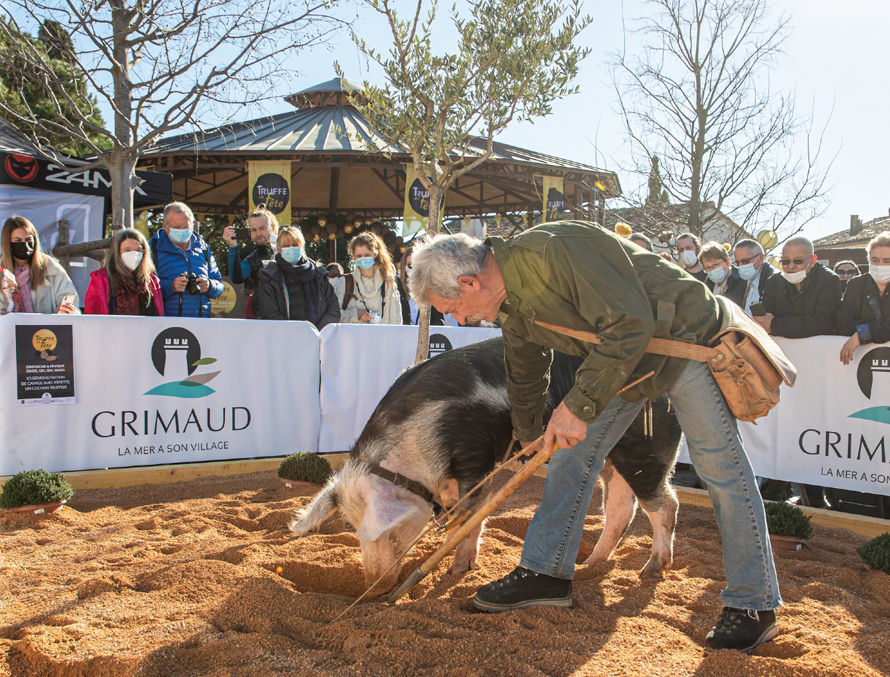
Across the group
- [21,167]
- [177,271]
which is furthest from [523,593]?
[21,167]

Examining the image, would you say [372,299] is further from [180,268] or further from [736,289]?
[736,289]

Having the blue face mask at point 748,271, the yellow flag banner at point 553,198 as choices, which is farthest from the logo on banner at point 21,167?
the yellow flag banner at point 553,198

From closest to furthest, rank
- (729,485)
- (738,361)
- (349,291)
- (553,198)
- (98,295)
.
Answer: (738,361) < (729,485) < (98,295) < (349,291) < (553,198)

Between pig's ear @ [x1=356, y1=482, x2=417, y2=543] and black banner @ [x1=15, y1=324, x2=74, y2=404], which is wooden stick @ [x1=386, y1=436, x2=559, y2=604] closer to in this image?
pig's ear @ [x1=356, y1=482, x2=417, y2=543]

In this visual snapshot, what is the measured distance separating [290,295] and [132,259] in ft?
4.73

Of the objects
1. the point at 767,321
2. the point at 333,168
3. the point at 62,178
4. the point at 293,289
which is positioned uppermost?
the point at 333,168

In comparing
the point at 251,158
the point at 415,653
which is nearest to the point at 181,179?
the point at 251,158

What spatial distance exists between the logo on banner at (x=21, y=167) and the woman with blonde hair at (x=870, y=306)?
10.1 metres

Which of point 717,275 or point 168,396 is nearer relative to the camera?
point 168,396

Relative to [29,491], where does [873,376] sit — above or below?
above

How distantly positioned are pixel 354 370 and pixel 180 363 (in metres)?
1.58

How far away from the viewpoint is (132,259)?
541cm

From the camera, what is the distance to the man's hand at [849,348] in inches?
187

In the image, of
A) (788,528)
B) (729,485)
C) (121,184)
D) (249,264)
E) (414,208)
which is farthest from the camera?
(414,208)
